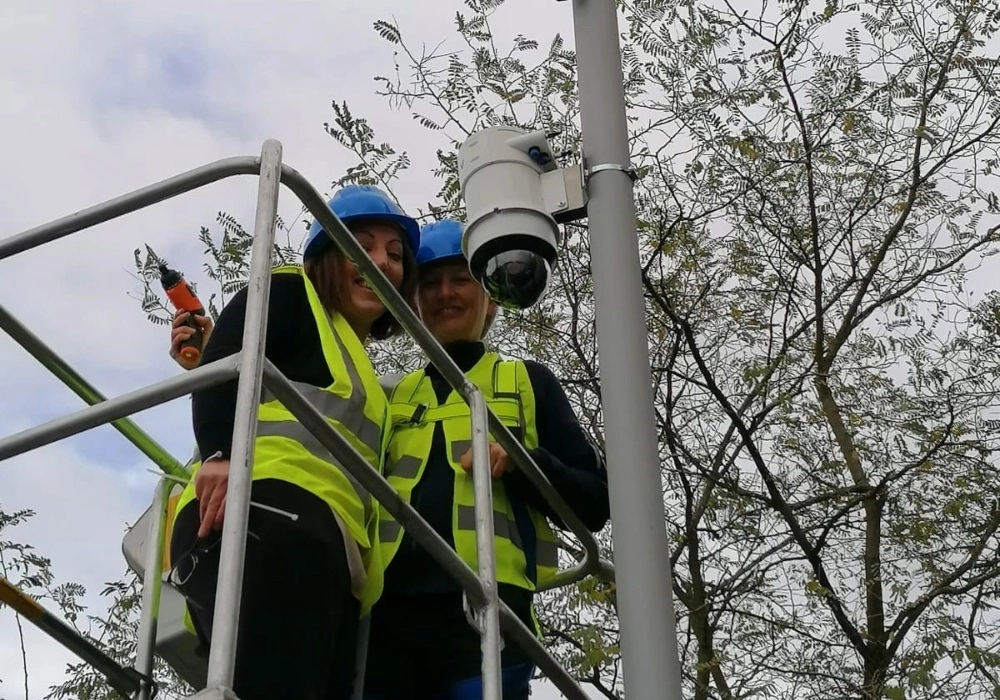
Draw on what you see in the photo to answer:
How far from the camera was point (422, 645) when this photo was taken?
108 inches

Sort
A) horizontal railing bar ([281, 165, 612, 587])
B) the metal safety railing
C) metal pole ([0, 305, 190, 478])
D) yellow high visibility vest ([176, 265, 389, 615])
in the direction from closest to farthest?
the metal safety railing → horizontal railing bar ([281, 165, 612, 587]) → yellow high visibility vest ([176, 265, 389, 615]) → metal pole ([0, 305, 190, 478])

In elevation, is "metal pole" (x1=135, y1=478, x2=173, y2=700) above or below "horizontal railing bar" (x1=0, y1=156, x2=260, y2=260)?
below

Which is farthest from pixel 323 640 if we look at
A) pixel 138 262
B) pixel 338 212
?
pixel 138 262

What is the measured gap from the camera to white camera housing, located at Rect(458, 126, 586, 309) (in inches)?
115

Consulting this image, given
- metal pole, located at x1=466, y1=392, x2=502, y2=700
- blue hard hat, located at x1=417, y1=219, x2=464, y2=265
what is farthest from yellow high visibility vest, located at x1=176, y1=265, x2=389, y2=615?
blue hard hat, located at x1=417, y1=219, x2=464, y2=265

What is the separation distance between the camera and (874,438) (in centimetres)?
702

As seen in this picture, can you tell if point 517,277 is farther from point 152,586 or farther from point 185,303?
point 152,586

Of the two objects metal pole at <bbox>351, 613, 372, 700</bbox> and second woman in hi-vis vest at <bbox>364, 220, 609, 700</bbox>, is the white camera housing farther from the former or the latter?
metal pole at <bbox>351, 613, 372, 700</bbox>

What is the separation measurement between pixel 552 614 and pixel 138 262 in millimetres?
2881

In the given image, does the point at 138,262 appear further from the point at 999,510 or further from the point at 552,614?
the point at 999,510

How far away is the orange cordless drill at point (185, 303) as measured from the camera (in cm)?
288

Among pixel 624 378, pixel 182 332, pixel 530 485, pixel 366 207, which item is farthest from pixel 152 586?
pixel 624 378

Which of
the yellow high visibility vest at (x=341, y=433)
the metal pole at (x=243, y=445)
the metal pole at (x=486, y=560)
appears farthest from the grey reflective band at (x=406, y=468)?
the metal pole at (x=243, y=445)

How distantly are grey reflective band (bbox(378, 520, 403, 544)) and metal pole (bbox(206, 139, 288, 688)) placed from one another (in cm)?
96
